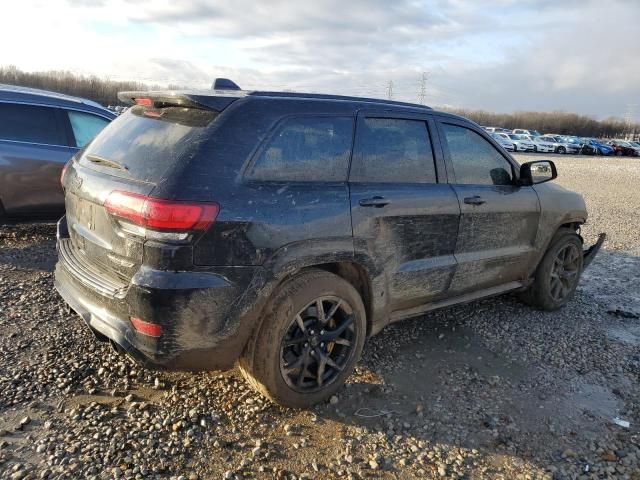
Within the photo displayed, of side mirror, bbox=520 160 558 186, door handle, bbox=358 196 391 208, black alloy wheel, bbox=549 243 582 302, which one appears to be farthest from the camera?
black alloy wheel, bbox=549 243 582 302

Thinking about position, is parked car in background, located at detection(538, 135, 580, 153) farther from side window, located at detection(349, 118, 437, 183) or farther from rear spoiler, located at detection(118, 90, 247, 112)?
rear spoiler, located at detection(118, 90, 247, 112)

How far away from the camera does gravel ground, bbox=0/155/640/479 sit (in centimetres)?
271

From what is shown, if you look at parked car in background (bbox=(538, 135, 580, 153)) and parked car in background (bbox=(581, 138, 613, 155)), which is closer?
parked car in background (bbox=(538, 135, 580, 153))

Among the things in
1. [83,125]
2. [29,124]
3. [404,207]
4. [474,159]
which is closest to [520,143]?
[83,125]

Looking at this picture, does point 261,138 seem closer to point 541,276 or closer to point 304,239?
point 304,239

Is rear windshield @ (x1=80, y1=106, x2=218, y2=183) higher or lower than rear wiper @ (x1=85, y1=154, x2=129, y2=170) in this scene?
higher

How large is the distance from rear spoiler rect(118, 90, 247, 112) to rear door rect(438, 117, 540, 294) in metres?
1.70

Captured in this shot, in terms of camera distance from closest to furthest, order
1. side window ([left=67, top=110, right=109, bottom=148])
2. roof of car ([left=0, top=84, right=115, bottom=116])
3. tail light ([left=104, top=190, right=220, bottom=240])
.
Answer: tail light ([left=104, top=190, right=220, bottom=240]), roof of car ([left=0, top=84, right=115, bottom=116]), side window ([left=67, top=110, right=109, bottom=148])

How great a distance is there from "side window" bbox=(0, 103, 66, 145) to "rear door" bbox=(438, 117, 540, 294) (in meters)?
4.58

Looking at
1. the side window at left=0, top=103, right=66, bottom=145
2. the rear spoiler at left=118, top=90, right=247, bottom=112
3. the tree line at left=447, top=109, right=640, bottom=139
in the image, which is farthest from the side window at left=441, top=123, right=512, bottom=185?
the tree line at left=447, top=109, right=640, bottom=139

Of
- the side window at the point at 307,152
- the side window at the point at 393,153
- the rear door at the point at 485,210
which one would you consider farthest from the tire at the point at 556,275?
the side window at the point at 307,152

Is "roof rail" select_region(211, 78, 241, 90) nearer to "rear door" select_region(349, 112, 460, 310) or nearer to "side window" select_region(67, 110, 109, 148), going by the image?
"rear door" select_region(349, 112, 460, 310)

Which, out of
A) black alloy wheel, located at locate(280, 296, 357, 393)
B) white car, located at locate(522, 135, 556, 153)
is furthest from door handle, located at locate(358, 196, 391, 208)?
white car, located at locate(522, 135, 556, 153)

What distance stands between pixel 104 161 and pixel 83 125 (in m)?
3.66
